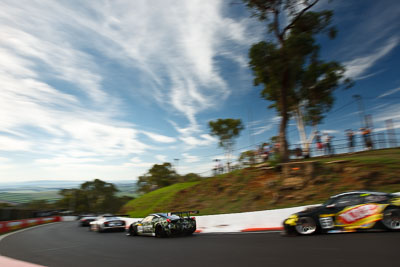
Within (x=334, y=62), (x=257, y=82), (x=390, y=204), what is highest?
(x=334, y=62)

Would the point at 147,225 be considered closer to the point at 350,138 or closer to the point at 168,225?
the point at 168,225

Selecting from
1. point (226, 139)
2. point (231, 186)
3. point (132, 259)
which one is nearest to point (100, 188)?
point (226, 139)

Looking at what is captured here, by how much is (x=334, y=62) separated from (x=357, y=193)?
18.1m

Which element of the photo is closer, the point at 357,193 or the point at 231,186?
the point at 357,193

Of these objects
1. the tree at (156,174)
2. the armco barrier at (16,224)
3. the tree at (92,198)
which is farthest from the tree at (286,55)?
the tree at (92,198)

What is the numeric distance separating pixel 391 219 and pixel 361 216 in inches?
27.0

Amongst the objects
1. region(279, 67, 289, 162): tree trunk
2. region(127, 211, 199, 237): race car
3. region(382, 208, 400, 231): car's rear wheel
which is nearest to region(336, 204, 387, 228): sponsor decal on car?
region(382, 208, 400, 231): car's rear wheel

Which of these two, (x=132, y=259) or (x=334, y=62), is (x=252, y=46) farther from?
(x=132, y=259)

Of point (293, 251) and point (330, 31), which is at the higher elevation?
point (330, 31)

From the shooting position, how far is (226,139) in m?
44.3

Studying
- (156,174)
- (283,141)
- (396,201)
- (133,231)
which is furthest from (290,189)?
(156,174)

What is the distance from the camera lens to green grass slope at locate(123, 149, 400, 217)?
13.4 metres

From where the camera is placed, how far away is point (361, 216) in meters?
7.16

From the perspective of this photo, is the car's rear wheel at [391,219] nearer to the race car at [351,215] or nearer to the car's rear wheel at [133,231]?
the race car at [351,215]
